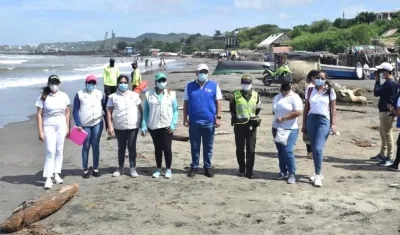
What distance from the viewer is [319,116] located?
22.1 ft

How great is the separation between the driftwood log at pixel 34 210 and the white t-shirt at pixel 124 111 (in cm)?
131

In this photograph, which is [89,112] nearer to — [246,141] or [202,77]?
[202,77]

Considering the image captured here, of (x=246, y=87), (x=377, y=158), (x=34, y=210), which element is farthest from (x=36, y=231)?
(x=377, y=158)

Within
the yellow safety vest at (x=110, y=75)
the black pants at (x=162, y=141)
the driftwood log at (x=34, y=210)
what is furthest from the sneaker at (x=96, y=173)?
the yellow safety vest at (x=110, y=75)

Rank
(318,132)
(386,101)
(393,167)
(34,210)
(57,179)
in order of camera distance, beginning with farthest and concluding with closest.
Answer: (386,101) → (393,167) → (57,179) → (318,132) → (34,210)

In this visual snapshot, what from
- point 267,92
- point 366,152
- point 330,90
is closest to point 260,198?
point 330,90

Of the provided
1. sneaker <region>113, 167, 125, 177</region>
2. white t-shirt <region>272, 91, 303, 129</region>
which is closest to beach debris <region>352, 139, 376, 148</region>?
white t-shirt <region>272, 91, 303, 129</region>

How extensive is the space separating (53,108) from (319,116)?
3672 mm

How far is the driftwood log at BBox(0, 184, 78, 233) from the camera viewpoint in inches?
207

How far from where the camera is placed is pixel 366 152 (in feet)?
30.6

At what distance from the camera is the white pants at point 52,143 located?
21.9 feet

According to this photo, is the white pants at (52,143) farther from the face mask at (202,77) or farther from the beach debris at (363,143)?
the beach debris at (363,143)

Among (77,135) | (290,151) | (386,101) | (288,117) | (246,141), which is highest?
(386,101)

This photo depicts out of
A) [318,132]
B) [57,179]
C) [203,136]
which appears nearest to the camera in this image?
[318,132]
